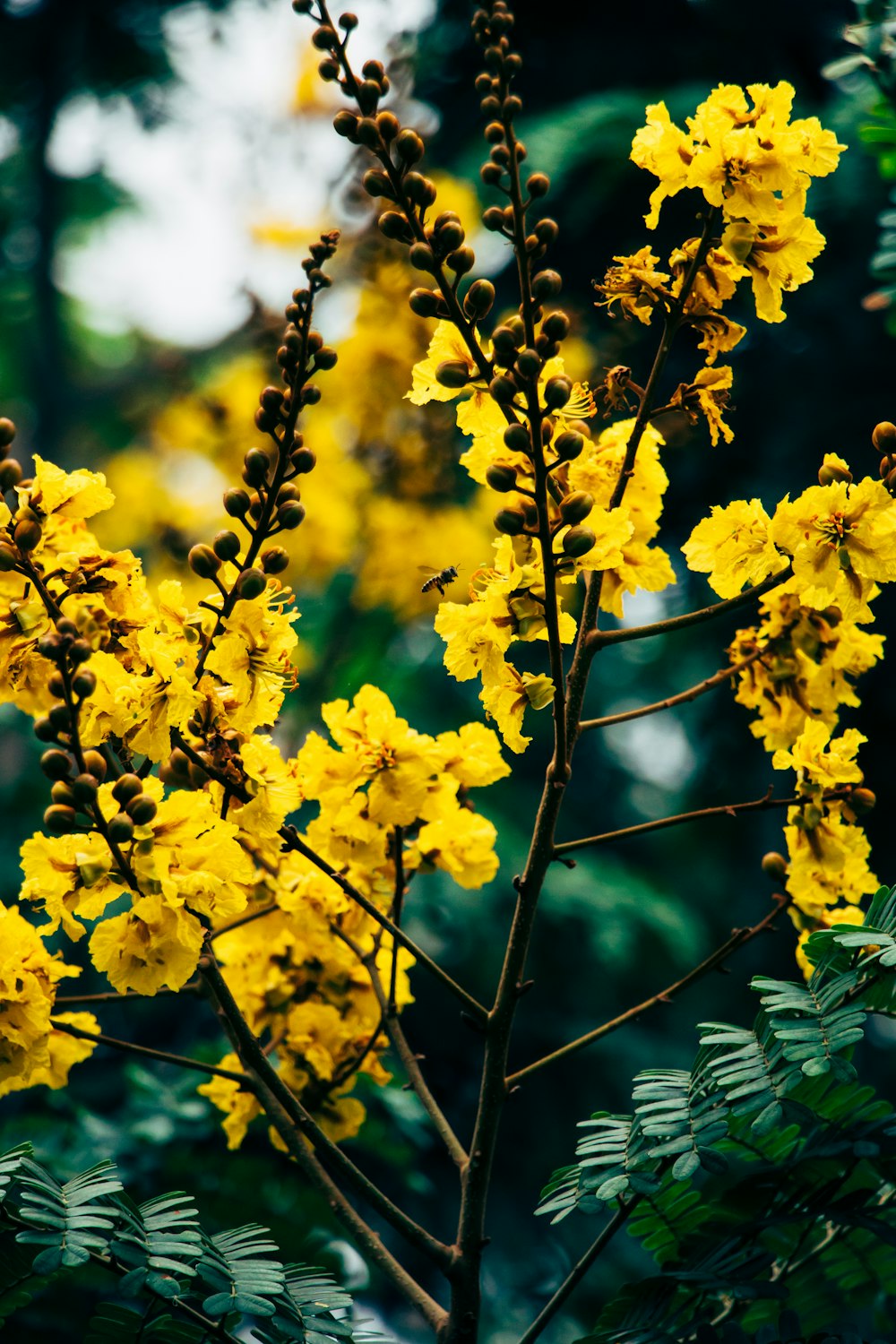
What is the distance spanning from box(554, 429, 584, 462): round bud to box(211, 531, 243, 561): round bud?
1.20 ft

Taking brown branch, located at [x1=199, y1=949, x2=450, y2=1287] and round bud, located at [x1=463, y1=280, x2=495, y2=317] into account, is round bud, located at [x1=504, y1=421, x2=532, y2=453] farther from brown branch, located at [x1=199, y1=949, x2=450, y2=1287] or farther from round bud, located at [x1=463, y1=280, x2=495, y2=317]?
brown branch, located at [x1=199, y1=949, x2=450, y2=1287]

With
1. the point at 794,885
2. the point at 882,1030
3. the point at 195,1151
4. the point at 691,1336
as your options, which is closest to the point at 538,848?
the point at 794,885

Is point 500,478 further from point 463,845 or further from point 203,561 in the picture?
point 463,845

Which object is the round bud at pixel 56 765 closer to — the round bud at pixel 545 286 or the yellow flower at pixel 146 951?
the yellow flower at pixel 146 951

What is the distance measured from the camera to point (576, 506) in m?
1.30

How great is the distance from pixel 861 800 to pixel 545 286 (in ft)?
2.36

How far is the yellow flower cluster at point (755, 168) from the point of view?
1357 millimetres

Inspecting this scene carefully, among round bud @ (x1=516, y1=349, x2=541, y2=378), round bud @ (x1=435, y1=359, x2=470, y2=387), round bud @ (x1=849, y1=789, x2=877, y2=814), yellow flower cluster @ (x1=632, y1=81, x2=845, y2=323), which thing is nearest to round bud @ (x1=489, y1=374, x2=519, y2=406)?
round bud @ (x1=516, y1=349, x2=541, y2=378)

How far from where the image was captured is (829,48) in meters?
3.75

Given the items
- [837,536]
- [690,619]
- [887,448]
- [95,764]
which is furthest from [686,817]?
[95,764]

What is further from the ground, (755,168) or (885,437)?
(755,168)

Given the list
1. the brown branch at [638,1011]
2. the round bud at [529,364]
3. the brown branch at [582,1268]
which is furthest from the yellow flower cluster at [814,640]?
the brown branch at [582,1268]

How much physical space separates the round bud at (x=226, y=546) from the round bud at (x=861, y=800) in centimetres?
79

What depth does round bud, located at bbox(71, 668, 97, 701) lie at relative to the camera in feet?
4.01
